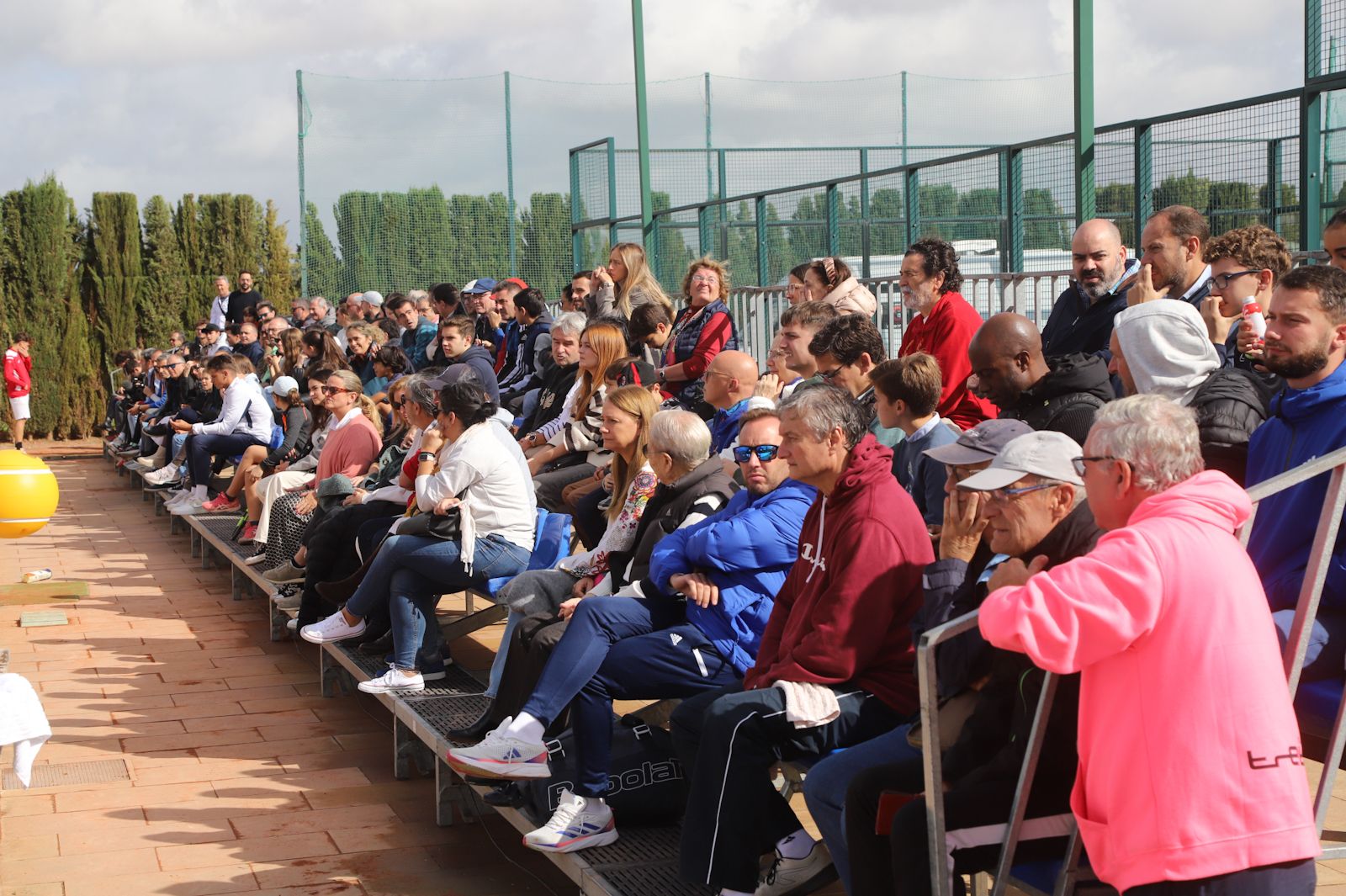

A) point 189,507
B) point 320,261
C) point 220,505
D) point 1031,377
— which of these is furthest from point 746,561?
point 320,261

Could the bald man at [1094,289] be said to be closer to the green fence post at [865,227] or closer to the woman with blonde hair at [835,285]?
the woman with blonde hair at [835,285]

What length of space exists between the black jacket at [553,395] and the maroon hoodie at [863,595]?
182 inches

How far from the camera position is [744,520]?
414 cm

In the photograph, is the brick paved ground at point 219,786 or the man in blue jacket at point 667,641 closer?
the man in blue jacket at point 667,641

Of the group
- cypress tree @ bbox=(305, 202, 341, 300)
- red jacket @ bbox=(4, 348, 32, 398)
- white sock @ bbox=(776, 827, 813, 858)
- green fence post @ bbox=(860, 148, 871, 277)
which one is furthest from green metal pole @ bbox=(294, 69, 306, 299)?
white sock @ bbox=(776, 827, 813, 858)

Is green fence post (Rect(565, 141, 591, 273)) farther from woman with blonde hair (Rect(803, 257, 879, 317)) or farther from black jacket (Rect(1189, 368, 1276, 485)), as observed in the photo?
black jacket (Rect(1189, 368, 1276, 485))

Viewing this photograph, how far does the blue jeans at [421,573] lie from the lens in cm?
589

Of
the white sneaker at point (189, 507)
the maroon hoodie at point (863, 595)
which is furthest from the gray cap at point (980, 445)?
the white sneaker at point (189, 507)

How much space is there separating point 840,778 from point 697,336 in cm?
465

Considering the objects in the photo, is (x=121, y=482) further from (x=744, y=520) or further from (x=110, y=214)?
(x=744, y=520)

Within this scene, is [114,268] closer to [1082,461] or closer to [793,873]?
[793,873]

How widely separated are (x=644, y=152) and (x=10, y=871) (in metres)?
8.78

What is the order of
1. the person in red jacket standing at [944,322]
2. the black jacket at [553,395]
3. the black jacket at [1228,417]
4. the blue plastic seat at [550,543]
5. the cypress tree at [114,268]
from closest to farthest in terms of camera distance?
the black jacket at [1228,417], the person in red jacket standing at [944,322], the blue plastic seat at [550,543], the black jacket at [553,395], the cypress tree at [114,268]

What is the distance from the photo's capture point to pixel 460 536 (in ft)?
19.5
